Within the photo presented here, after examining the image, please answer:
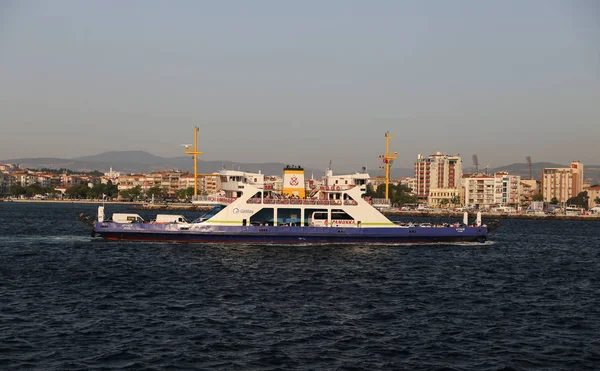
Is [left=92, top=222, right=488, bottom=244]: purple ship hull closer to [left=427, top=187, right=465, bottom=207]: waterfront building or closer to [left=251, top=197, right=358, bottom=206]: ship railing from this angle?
[left=251, top=197, right=358, bottom=206]: ship railing

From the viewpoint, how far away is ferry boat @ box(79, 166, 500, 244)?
156 ft

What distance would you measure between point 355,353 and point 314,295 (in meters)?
8.99

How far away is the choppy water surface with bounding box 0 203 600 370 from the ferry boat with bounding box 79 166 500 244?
431 centimetres

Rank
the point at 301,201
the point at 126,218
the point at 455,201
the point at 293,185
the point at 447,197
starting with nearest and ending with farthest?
the point at 301,201 < the point at 126,218 < the point at 293,185 < the point at 455,201 < the point at 447,197

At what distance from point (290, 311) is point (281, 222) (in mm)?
23938

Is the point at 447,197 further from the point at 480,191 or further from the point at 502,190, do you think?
the point at 502,190

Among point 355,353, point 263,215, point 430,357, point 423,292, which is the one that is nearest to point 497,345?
point 430,357

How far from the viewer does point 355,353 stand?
771 inches

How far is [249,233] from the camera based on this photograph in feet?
155

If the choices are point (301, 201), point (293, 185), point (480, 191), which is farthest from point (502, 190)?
point (301, 201)

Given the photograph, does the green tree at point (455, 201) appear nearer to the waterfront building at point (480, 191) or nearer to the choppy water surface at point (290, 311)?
the waterfront building at point (480, 191)

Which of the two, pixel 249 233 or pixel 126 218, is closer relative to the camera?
pixel 249 233

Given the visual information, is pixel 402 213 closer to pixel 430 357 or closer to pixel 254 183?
pixel 254 183

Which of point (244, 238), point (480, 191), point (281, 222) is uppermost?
point (480, 191)
